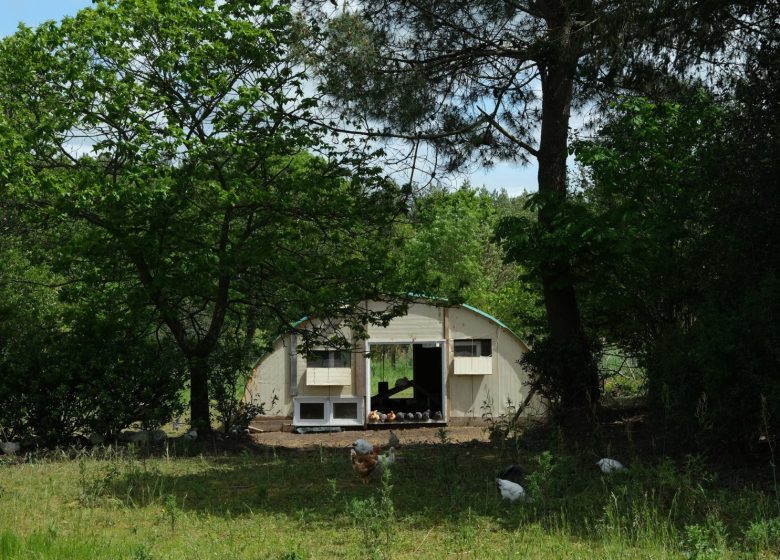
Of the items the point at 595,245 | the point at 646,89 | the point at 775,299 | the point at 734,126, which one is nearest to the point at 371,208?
the point at 595,245

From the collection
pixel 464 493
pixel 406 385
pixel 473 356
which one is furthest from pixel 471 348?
pixel 464 493

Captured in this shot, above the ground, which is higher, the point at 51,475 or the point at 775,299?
the point at 775,299

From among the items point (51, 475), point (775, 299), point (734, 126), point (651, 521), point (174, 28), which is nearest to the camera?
point (651, 521)

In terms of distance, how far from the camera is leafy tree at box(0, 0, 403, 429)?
1199 centimetres

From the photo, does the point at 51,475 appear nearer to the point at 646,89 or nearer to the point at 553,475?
the point at 553,475

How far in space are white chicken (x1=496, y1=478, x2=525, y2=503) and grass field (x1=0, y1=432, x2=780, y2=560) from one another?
0.25 feet

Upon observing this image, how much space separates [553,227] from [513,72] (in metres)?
2.72

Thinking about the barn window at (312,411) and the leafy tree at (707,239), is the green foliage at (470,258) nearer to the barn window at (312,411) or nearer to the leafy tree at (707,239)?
the barn window at (312,411)

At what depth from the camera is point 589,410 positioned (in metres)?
12.8

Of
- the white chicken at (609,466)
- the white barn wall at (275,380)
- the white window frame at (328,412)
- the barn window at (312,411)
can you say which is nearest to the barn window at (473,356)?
the white window frame at (328,412)

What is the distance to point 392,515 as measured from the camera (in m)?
6.64

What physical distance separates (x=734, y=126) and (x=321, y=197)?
6.36m

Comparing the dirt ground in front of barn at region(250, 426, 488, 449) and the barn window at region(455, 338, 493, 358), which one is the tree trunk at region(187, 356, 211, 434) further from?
the barn window at region(455, 338, 493, 358)

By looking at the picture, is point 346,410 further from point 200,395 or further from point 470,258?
point 470,258
